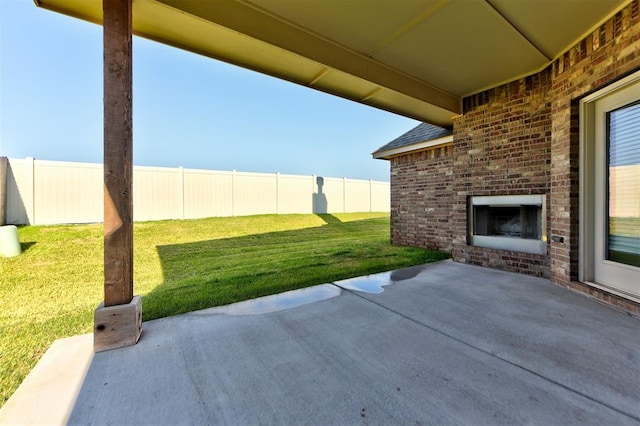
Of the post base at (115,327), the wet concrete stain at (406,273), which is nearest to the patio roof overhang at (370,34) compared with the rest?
the post base at (115,327)

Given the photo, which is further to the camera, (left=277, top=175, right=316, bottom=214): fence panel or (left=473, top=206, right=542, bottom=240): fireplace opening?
(left=277, top=175, right=316, bottom=214): fence panel

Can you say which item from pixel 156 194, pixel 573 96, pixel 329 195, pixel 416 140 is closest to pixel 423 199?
pixel 416 140

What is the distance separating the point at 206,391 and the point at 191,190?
11646mm

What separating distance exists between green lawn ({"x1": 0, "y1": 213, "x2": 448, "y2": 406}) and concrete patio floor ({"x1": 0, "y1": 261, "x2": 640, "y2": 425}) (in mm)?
499

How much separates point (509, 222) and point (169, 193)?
39.6ft

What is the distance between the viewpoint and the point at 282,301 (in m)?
3.59

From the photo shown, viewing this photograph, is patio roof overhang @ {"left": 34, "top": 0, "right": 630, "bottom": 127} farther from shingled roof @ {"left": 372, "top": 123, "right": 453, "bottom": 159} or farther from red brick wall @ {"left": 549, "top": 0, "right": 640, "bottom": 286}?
shingled roof @ {"left": 372, "top": 123, "right": 453, "bottom": 159}

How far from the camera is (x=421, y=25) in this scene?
3338mm

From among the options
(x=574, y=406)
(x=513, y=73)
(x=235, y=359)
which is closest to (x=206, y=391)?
(x=235, y=359)

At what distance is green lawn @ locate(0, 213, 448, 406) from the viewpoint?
9.86 feet

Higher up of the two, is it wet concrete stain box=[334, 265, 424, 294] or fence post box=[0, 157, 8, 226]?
fence post box=[0, 157, 8, 226]

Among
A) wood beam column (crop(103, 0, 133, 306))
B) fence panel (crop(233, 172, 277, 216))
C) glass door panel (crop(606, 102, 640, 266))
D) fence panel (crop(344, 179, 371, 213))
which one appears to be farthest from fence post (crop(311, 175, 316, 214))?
wood beam column (crop(103, 0, 133, 306))

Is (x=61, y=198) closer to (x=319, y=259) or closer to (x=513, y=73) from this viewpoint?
(x=319, y=259)

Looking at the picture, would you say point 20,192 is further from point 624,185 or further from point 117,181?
point 624,185
